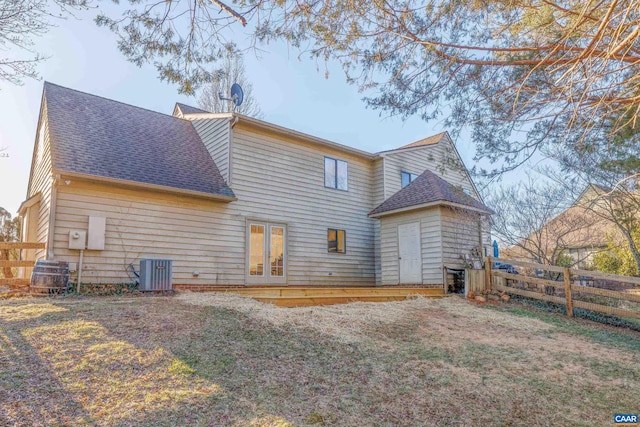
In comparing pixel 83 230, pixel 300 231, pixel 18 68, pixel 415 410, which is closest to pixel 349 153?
pixel 300 231

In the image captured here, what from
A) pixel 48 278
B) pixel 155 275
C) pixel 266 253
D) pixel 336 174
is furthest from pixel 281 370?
pixel 336 174

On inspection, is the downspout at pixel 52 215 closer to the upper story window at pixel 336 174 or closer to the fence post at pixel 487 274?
the upper story window at pixel 336 174

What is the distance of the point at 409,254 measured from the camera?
11766mm

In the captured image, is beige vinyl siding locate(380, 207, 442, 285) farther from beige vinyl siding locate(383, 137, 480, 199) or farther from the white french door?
the white french door

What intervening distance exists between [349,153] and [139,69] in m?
8.53

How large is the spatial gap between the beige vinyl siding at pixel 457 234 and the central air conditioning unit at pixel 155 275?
22.3 ft

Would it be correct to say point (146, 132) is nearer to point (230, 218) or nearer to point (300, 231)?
point (230, 218)

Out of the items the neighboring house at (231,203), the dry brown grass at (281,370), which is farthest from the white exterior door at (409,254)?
the dry brown grass at (281,370)

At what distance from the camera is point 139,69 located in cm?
561

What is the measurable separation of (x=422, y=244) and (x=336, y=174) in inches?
140

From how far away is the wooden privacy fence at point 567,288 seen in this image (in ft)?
26.3

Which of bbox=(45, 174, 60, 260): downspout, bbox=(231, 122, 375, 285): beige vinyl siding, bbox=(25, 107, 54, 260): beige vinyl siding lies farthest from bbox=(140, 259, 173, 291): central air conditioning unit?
bbox=(231, 122, 375, 285): beige vinyl siding

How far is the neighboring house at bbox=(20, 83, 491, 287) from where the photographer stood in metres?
8.61

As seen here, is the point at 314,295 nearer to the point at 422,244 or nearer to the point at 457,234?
the point at 422,244
